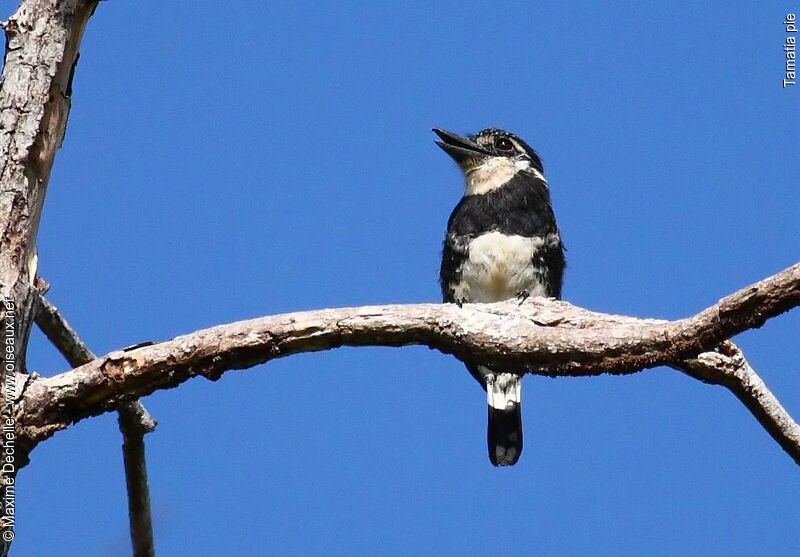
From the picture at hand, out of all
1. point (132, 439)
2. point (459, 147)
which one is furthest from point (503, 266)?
point (132, 439)

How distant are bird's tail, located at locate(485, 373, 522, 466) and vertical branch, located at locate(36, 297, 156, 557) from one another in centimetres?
236

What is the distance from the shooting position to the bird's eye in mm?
6586

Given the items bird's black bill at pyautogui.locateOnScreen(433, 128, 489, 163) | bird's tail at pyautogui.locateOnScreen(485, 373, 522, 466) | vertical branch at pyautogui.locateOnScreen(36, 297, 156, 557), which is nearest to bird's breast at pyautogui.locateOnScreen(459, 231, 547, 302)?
bird's tail at pyautogui.locateOnScreen(485, 373, 522, 466)

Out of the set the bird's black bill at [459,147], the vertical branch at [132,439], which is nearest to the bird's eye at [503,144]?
the bird's black bill at [459,147]

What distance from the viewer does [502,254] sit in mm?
5711

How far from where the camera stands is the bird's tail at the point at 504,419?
588 centimetres

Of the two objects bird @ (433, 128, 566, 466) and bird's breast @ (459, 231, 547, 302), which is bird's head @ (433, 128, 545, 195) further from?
bird's breast @ (459, 231, 547, 302)

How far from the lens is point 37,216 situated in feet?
11.5

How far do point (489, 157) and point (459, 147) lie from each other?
0.20 metres

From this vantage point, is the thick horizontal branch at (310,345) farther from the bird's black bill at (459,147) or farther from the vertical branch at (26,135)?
the bird's black bill at (459,147)

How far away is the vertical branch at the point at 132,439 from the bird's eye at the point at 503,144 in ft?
10.8

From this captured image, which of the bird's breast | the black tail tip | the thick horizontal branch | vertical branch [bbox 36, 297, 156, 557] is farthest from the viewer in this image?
the black tail tip

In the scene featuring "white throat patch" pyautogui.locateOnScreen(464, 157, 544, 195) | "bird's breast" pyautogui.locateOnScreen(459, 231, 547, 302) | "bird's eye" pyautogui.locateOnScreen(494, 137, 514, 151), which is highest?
"bird's eye" pyautogui.locateOnScreen(494, 137, 514, 151)

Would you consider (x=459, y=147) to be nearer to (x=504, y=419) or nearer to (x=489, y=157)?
(x=489, y=157)
